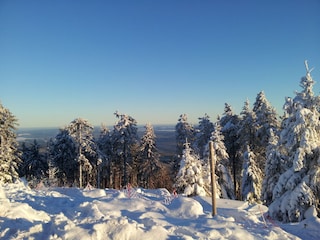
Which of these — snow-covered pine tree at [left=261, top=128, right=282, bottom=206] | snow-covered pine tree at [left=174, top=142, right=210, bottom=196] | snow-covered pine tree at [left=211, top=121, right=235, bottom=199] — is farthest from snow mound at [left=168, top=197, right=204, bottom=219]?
snow-covered pine tree at [left=211, top=121, right=235, bottom=199]

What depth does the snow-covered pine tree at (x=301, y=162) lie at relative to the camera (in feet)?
53.2

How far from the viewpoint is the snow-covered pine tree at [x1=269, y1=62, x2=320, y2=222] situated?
16203 mm

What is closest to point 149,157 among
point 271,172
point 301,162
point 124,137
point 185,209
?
point 124,137

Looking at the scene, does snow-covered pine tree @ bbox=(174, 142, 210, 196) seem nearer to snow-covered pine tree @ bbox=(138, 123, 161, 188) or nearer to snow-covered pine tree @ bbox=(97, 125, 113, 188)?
snow-covered pine tree @ bbox=(138, 123, 161, 188)

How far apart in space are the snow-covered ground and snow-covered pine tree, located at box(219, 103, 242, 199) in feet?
85.3

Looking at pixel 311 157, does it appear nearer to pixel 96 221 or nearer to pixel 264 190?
pixel 264 190

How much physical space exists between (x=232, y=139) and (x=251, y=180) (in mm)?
9704

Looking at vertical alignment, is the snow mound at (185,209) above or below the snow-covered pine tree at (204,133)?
below

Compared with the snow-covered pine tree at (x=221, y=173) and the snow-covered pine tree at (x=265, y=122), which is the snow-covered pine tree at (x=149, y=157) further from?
the snow-covered pine tree at (x=265, y=122)

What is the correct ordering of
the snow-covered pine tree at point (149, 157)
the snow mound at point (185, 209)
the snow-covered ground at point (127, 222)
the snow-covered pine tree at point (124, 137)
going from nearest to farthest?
the snow-covered ground at point (127, 222) → the snow mound at point (185, 209) → the snow-covered pine tree at point (124, 137) → the snow-covered pine tree at point (149, 157)

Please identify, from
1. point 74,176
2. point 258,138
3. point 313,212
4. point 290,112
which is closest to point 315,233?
point 313,212

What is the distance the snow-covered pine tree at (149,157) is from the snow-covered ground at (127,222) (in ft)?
101

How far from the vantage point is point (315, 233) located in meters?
10.2

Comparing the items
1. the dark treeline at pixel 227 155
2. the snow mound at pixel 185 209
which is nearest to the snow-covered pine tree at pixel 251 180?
the dark treeline at pixel 227 155
